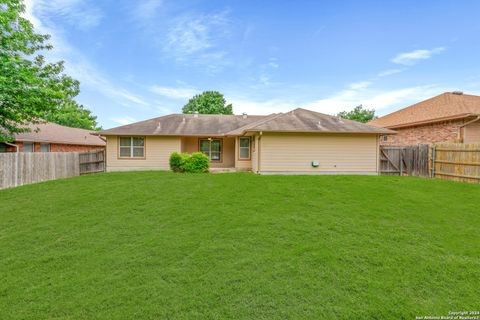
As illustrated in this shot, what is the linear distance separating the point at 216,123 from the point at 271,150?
792 cm

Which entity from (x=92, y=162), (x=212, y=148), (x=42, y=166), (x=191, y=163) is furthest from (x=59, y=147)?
(x=191, y=163)

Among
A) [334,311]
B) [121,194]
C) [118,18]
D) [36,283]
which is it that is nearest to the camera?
[334,311]

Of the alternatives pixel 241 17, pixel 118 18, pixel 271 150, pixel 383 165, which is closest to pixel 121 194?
pixel 271 150

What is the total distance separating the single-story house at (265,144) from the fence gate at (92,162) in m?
0.88

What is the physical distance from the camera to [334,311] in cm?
303

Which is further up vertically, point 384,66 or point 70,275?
point 384,66

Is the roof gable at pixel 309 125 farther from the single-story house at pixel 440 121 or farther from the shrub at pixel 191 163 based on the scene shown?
the shrub at pixel 191 163

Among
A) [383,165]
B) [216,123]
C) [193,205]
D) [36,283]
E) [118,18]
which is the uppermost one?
[118,18]

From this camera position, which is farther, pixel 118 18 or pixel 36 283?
pixel 118 18

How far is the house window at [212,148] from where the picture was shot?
58.6ft

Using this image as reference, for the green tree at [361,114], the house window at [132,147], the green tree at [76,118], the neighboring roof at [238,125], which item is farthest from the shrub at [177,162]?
the green tree at [361,114]

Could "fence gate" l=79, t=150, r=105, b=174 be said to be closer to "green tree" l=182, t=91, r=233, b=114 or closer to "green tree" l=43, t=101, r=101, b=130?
"green tree" l=43, t=101, r=101, b=130

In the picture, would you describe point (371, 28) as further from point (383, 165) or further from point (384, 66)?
point (383, 165)

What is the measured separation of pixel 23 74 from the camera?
10.6 metres
